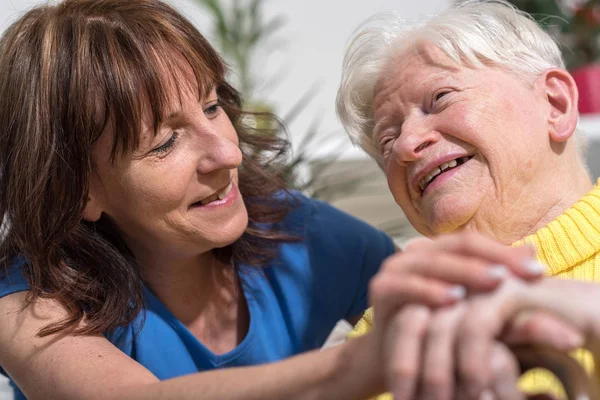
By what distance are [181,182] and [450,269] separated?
1.03 meters

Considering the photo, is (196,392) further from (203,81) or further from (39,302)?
(203,81)

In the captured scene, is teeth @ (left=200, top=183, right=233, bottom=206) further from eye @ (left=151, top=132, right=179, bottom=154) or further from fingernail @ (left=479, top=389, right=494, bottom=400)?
fingernail @ (left=479, top=389, right=494, bottom=400)

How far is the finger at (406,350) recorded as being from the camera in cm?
84

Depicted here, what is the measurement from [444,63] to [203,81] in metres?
0.58

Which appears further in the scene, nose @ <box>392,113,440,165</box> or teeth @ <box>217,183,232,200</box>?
teeth @ <box>217,183,232,200</box>

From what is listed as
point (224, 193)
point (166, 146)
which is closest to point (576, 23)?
point (224, 193)

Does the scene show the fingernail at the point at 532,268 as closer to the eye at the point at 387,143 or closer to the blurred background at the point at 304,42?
the eye at the point at 387,143

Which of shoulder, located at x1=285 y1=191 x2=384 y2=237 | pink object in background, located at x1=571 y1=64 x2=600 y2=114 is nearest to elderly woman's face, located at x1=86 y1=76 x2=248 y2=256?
shoulder, located at x1=285 y1=191 x2=384 y2=237

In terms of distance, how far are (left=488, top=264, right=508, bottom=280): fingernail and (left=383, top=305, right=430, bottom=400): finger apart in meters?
0.09

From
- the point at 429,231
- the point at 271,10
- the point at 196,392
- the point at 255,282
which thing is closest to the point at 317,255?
the point at 255,282

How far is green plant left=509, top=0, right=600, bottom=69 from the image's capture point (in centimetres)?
607

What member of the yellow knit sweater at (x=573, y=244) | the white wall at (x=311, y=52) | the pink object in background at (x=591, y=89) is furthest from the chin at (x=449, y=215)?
the white wall at (x=311, y=52)

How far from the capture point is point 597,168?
3.65m

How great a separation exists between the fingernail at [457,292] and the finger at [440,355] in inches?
0.5
